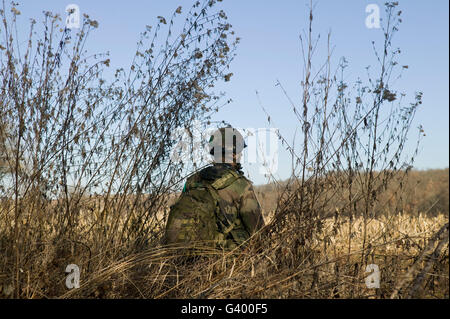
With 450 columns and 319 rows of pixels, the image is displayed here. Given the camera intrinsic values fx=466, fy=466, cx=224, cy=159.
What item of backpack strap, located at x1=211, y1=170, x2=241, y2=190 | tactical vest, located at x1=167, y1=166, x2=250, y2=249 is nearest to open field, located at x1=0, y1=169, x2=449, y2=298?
tactical vest, located at x1=167, y1=166, x2=250, y2=249

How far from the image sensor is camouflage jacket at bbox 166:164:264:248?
160 inches

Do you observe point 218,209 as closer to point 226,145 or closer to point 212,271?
point 226,145

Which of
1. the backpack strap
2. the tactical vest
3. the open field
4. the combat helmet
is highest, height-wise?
the combat helmet

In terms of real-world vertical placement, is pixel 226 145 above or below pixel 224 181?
above

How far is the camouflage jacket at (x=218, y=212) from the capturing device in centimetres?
406

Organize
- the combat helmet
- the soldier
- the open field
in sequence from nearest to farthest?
1. the open field
2. the soldier
3. the combat helmet

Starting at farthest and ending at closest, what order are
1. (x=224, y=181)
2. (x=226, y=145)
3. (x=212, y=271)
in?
(x=226, y=145)
(x=224, y=181)
(x=212, y=271)

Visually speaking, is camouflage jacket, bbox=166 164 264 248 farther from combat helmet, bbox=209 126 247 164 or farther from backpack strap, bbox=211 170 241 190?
combat helmet, bbox=209 126 247 164

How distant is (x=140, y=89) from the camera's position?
4.11 m

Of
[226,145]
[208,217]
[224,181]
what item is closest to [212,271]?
[208,217]

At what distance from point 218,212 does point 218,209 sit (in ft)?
0.09

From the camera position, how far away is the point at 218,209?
4.17m

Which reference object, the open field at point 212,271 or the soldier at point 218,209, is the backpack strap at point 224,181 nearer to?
the soldier at point 218,209
